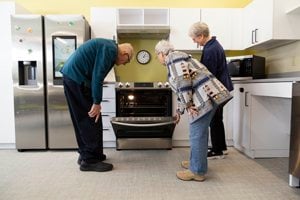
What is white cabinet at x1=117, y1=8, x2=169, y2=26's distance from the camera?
3.19 metres

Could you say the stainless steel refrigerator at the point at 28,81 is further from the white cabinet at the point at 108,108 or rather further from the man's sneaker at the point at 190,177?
the man's sneaker at the point at 190,177

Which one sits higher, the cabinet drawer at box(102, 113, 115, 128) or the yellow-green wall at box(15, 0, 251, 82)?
the yellow-green wall at box(15, 0, 251, 82)

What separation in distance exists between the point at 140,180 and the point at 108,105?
1.19 meters

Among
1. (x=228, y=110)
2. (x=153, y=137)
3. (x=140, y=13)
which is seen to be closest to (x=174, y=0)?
(x=140, y=13)

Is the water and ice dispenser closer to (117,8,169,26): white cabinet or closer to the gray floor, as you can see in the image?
the gray floor

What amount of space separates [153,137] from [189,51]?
4.41 feet

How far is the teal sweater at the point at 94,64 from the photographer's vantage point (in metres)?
2.00

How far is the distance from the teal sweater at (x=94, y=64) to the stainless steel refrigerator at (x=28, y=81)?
909 mm

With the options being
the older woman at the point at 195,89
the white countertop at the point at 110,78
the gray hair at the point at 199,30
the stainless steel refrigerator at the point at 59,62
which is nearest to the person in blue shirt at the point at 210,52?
the gray hair at the point at 199,30

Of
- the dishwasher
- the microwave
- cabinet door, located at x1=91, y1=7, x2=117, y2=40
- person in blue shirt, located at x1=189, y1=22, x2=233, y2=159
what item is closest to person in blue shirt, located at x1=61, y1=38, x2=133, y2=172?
person in blue shirt, located at x1=189, y1=22, x2=233, y2=159

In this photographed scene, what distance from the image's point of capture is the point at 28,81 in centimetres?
291

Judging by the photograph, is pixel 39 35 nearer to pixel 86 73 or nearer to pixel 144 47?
pixel 86 73

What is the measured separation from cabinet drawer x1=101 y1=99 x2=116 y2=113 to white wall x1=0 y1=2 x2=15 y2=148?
1105 millimetres

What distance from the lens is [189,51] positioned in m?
3.40
